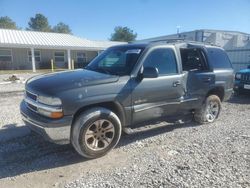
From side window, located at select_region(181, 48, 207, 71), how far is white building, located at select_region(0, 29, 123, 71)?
2135 centimetres

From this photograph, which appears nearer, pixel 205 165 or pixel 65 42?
pixel 205 165

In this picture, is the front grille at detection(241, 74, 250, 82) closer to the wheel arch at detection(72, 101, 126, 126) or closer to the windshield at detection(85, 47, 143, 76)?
the windshield at detection(85, 47, 143, 76)

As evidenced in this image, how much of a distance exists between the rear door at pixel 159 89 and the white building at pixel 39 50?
21878 millimetres

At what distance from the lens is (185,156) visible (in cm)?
425

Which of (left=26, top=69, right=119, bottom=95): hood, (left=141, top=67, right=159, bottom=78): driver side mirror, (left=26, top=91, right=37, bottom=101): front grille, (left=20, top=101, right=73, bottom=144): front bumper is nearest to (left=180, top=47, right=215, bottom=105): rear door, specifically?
(left=141, top=67, right=159, bottom=78): driver side mirror

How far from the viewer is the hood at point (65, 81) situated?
3.83 m

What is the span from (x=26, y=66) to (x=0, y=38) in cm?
373

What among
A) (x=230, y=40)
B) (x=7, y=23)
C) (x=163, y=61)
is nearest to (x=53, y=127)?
(x=163, y=61)

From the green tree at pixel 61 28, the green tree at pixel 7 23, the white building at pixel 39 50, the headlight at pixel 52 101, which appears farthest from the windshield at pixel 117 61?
the green tree at pixel 61 28

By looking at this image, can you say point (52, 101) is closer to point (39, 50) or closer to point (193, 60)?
point (193, 60)

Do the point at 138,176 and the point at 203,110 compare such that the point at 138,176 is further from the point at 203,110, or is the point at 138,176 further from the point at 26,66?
the point at 26,66

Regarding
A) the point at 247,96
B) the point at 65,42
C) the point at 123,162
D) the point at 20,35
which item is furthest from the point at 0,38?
the point at 123,162

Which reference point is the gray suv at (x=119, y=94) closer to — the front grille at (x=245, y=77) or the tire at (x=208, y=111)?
the tire at (x=208, y=111)

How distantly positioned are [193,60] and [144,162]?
2.94 m
